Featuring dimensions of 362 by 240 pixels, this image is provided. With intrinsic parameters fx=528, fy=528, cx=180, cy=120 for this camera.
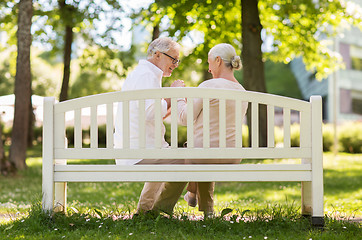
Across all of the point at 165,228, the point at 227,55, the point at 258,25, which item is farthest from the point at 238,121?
the point at 258,25

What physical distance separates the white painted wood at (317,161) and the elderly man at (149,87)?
105 centimetres

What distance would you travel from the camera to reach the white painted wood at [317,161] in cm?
398

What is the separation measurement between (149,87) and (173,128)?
0.61 m

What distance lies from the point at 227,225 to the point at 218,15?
12683mm

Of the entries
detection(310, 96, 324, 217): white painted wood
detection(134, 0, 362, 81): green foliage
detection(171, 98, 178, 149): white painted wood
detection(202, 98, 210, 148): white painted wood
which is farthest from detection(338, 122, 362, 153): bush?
detection(171, 98, 178, 149): white painted wood

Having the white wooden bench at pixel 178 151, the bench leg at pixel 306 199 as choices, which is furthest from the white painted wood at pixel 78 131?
the bench leg at pixel 306 199

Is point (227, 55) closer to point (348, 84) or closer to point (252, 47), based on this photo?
point (252, 47)

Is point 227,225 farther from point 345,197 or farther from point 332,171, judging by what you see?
point 332,171

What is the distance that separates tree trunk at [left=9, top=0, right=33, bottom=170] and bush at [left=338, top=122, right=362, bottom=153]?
1597 centimetres

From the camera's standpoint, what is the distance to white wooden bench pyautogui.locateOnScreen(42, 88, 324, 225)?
3.88 m

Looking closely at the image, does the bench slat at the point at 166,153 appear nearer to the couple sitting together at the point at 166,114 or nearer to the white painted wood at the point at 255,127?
the white painted wood at the point at 255,127

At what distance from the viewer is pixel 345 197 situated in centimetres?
792

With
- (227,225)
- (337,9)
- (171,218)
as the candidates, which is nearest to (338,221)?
(227,225)

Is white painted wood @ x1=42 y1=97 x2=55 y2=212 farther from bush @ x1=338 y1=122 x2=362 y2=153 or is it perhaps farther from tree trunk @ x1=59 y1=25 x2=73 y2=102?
bush @ x1=338 y1=122 x2=362 y2=153
